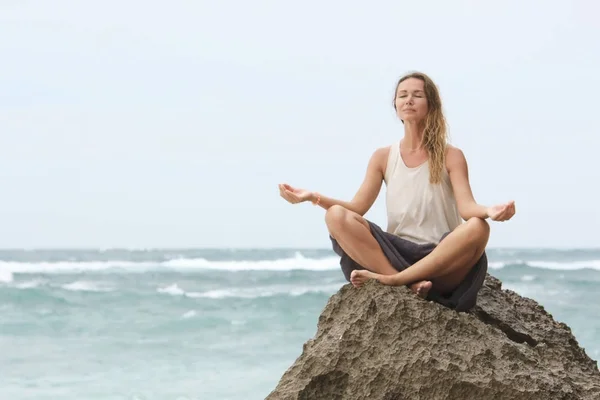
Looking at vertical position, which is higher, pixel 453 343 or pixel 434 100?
pixel 434 100

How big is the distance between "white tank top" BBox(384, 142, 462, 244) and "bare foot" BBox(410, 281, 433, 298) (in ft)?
0.67

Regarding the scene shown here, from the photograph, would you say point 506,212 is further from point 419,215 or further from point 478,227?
point 419,215

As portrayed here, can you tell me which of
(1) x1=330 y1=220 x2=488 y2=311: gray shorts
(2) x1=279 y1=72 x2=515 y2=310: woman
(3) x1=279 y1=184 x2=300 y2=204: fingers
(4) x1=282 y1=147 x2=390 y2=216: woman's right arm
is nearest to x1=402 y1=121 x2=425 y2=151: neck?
(2) x1=279 y1=72 x2=515 y2=310: woman

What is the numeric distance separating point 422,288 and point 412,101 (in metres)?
0.79

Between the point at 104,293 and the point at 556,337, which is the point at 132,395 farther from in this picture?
the point at 104,293

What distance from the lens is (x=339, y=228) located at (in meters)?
3.36

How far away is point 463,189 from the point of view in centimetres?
351

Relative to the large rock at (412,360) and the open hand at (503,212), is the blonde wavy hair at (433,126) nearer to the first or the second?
the open hand at (503,212)

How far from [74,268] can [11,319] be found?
232 inches

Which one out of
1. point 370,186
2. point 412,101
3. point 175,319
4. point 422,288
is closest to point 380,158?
point 370,186

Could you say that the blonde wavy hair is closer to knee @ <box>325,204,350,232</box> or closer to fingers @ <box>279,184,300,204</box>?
knee @ <box>325,204,350,232</box>

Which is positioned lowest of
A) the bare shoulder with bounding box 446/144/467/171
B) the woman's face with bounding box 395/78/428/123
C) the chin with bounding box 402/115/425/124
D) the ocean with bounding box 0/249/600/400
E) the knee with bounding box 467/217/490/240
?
the ocean with bounding box 0/249/600/400

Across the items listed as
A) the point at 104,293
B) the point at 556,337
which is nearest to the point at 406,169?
the point at 556,337

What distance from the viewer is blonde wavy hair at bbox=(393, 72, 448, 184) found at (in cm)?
358
